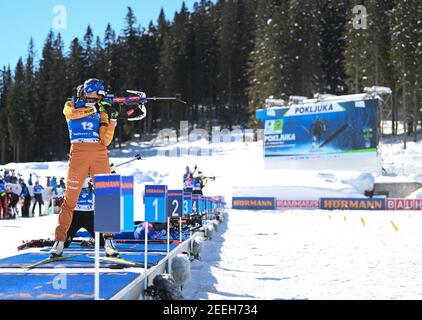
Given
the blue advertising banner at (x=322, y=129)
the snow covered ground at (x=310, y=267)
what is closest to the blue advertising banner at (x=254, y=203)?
the blue advertising banner at (x=322, y=129)

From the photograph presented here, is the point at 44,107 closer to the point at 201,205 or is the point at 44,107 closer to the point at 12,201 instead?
the point at 12,201

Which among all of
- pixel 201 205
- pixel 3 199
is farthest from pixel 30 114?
pixel 201 205

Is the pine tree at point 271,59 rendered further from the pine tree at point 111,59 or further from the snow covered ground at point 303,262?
the snow covered ground at point 303,262

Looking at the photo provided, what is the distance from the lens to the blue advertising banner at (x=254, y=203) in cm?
3269

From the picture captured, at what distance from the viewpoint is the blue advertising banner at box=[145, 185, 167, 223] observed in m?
6.92

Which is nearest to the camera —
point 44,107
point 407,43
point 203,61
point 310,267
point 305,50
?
point 310,267

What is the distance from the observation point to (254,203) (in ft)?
108

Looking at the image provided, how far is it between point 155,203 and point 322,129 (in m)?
33.3

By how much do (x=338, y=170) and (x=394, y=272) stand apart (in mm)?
30767

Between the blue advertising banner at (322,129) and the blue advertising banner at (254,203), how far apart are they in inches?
329

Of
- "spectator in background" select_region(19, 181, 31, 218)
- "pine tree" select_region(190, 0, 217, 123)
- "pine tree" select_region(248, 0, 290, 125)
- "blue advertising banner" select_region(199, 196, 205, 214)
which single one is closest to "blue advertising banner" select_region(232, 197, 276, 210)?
"spectator in background" select_region(19, 181, 31, 218)
